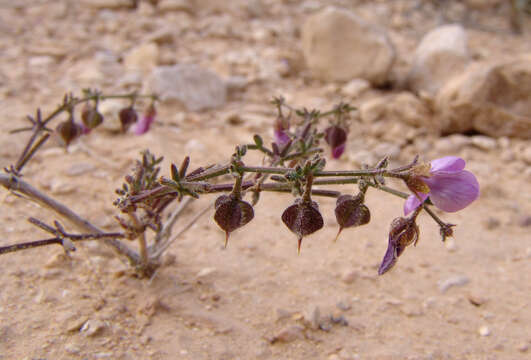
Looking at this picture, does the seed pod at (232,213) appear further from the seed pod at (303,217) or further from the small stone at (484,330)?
the small stone at (484,330)

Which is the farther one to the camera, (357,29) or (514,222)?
(357,29)

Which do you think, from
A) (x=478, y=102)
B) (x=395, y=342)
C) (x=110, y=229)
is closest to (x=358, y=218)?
(x=395, y=342)

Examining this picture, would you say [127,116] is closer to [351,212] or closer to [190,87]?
[351,212]

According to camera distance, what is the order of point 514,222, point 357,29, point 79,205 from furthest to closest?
point 357,29
point 514,222
point 79,205

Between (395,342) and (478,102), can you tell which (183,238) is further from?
(478,102)

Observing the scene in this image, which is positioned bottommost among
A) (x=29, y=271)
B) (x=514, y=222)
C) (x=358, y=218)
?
(x=514, y=222)

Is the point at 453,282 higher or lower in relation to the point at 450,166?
lower

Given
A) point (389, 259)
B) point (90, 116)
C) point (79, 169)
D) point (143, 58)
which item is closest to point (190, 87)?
point (143, 58)

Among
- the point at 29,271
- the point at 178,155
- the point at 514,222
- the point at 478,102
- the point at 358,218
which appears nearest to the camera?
the point at 358,218
